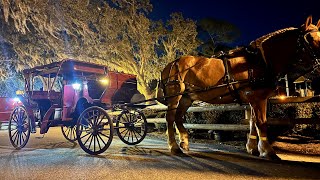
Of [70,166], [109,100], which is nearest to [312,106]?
[109,100]

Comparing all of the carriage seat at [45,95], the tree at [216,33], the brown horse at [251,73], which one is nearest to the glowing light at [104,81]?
the carriage seat at [45,95]

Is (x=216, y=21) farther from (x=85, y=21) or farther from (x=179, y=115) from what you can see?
(x=179, y=115)

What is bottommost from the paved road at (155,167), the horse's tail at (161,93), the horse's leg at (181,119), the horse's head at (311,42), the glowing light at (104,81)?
the paved road at (155,167)

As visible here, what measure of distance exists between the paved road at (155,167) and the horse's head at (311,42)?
5.49 ft

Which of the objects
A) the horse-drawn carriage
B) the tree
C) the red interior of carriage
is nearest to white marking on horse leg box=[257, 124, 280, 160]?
the horse-drawn carriage

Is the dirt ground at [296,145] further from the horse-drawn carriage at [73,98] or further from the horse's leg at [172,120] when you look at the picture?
the horse-drawn carriage at [73,98]

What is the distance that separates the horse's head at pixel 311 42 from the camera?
4.43m

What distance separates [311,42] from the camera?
443cm

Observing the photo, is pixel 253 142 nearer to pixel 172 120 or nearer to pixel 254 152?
pixel 254 152

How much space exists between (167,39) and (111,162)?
55.9 feet

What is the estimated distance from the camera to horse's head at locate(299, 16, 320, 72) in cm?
Answer: 443

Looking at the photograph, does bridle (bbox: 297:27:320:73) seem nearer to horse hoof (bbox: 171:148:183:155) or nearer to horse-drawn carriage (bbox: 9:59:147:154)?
horse hoof (bbox: 171:148:183:155)

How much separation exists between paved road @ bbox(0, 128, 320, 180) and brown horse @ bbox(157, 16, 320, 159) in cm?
52

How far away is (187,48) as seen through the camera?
69.8 feet
